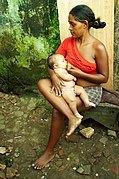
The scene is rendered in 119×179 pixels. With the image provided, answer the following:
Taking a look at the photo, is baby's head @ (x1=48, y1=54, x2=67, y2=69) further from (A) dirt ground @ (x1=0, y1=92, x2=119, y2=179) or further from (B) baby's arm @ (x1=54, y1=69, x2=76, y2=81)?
(A) dirt ground @ (x1=0, y1=92, x2=119, y2=179)

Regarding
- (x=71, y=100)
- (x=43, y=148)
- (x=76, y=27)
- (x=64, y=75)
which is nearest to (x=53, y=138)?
(x=43, y=148)

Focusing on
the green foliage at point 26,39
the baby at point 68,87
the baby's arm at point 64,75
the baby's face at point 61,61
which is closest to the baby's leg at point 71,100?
the baby at point 68,87

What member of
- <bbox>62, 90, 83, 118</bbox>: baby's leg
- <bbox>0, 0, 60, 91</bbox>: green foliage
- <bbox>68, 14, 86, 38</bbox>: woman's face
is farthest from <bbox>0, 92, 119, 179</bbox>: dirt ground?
<bbox>68, 14, 86, 38</bbox>: woman's face

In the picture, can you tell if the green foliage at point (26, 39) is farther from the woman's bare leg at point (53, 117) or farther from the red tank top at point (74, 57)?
the woman's bare leg at point (53, 117)

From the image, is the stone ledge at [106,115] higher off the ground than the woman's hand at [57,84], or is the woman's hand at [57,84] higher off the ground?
the woman's hand at [57,84]

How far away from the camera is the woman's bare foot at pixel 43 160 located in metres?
3.60

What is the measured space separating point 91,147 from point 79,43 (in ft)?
3.86

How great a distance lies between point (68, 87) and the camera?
11.1 feet

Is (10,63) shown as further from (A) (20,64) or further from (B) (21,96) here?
(B) (21,96)

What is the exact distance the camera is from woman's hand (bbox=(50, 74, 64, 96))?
11.1 feet

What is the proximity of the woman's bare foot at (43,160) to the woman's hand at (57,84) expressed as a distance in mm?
724

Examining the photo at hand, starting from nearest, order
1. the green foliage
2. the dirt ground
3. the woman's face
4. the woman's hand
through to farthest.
Result: the woman's face
the woman's hand
the dirt ground
the green foliage

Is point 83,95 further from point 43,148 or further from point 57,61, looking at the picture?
point 43,148

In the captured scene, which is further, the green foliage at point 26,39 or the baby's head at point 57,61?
the green foliage at point 26,39
